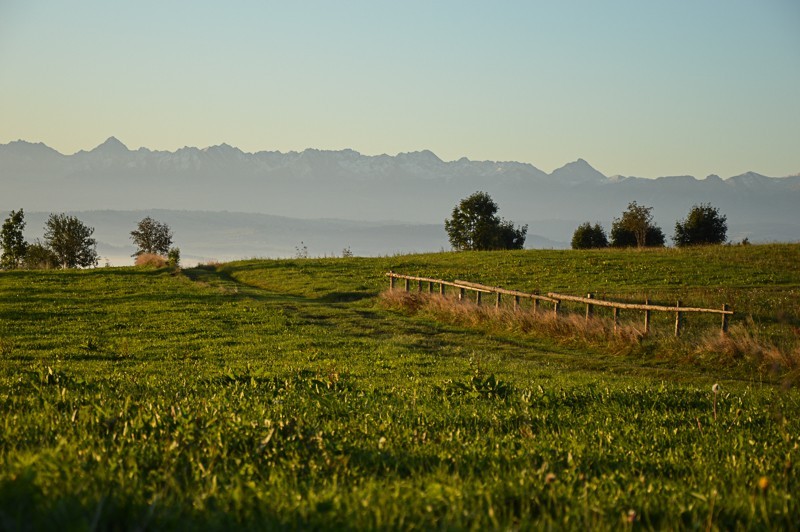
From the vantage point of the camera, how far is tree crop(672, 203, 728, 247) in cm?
9944

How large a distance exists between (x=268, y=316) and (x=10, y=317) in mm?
12389

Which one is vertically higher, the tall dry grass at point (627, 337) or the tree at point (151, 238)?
the tree at point (151, 238)

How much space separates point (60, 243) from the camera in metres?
120

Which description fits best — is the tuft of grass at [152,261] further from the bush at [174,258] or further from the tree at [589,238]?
the tree at [589,238]

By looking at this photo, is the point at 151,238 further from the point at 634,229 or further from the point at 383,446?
the point at 383,446

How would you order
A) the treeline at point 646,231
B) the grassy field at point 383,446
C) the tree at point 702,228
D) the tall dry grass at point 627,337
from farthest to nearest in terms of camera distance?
the tree at point 702,228
the treeline at point 646,231
the tall dry grass at point 627,337
the grassy field at point 383,446

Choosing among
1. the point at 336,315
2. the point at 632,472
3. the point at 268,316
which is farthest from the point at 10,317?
the point at 632,472

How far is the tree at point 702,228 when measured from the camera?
9944 cm

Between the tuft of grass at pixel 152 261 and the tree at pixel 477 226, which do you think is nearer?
Result: the tuft of grass at pixel 152 261

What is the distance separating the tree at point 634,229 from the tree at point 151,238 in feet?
259

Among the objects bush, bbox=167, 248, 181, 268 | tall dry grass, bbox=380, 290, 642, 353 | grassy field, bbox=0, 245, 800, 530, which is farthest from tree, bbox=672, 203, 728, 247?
grassy field, bbox=0, 245, 800, 530

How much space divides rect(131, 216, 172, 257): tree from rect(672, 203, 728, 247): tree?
88.3 meters

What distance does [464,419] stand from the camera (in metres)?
8.50

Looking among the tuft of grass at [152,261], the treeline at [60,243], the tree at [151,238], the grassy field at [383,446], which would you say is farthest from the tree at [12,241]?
the grassy field at [383,446]
